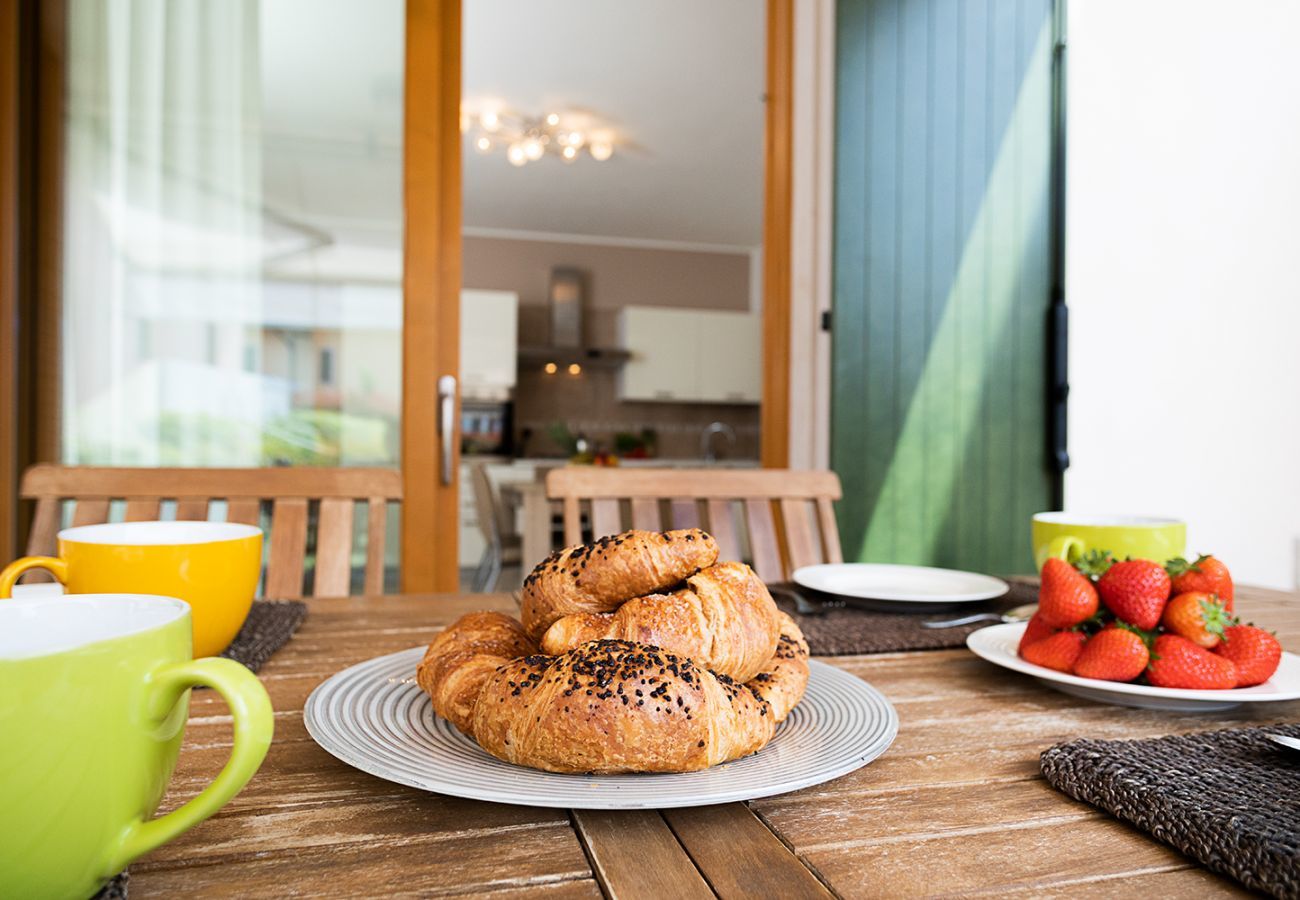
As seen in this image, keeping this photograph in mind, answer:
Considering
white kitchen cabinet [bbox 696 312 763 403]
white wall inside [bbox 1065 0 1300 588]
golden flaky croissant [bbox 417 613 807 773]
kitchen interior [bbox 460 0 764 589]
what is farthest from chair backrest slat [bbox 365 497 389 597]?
white kitchen cabinet [bbox 696 312 763 403]

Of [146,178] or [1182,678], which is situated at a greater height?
[146,178]

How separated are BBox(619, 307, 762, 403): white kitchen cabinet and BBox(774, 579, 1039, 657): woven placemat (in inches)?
243

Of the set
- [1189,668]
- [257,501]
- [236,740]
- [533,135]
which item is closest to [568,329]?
[533,135]

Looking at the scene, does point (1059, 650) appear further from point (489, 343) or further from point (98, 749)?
point (489, 343)

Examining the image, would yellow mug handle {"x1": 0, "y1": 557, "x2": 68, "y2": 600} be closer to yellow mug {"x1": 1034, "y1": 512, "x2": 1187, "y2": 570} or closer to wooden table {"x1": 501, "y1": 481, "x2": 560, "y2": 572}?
yellow mug {"x1": 1034, "y1": 512, "x2": 1187, "y2": 570}

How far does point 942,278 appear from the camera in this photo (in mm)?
2678

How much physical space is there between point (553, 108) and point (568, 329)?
2.53 meters

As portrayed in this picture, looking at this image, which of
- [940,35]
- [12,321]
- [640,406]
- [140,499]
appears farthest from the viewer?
[640,406]

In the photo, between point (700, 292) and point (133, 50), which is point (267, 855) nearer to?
point (133, 50)

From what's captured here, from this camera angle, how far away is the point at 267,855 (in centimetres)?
37

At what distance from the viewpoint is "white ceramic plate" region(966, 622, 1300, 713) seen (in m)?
0.57

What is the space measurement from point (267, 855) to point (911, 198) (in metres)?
2.67

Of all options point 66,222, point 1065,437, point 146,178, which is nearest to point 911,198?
point 1065,437

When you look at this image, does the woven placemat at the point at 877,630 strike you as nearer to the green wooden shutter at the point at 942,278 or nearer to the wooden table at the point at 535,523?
the green wooden shutter at the point at 942,278
